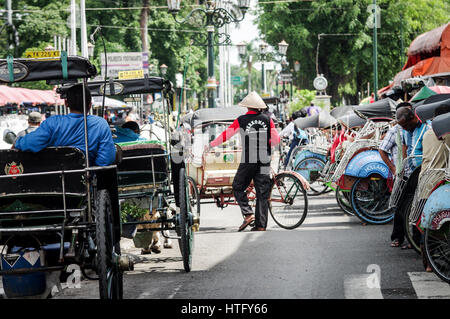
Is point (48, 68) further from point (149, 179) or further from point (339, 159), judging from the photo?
point (339, 159)

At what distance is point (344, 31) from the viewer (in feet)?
159

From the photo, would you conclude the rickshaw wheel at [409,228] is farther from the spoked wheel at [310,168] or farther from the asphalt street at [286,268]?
the spoked wheel at [310,168]

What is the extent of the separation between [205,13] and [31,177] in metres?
16.4

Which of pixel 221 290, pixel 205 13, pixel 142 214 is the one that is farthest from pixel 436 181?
pixel 205 13

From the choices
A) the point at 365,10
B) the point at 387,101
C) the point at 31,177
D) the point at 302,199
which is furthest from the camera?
the point at 365,10

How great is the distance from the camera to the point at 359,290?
25.0 ft

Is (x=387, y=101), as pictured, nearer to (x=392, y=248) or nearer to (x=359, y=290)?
(x=392, y=248)

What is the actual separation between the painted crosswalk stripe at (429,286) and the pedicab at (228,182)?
3773 millimetres

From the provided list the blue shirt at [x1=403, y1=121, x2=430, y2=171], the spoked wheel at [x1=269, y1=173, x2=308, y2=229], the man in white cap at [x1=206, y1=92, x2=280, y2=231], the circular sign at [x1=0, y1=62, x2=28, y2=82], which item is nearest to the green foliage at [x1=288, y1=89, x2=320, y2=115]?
the spoked wheel at [x1=269, y1=173, x2=308, y2=229]

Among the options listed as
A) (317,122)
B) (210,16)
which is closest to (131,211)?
(317,122)

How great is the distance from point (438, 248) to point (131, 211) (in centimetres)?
359

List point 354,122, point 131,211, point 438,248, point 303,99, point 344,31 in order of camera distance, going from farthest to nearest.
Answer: point 344,31 < point 303,99 < point 354,122 < point 131,211 < point 438,248

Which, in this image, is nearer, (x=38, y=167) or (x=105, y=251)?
(x=105, y=251)

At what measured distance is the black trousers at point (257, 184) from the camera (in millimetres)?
12078
